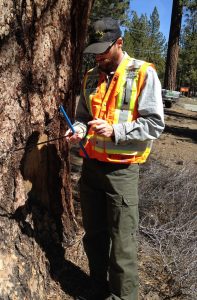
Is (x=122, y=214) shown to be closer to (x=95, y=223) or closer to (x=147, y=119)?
(x=95, y=223)

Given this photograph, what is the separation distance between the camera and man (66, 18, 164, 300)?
97.6 inches

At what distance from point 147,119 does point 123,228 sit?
27.3 inches

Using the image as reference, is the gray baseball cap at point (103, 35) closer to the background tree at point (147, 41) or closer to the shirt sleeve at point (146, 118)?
the shirt sleeve at point (146, 118)

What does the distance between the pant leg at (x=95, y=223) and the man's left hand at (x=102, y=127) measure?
38cm

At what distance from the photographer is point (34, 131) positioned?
2.91m

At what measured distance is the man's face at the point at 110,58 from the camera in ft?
8.35

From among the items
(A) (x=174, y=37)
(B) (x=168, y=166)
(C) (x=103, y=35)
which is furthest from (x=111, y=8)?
(C) (x=103, y=35)

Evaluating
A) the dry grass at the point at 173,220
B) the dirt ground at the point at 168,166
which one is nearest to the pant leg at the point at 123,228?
the dirt ground at the point at 168,166

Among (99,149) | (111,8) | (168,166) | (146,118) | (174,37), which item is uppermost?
(111,8)

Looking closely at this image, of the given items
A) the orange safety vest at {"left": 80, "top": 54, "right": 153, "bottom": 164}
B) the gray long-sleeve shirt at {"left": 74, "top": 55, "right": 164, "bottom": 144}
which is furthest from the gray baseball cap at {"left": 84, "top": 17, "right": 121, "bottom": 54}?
the gray long-sleeve shirt at {"left": 74, "top": 55, "right": 164, "bottom": 144}

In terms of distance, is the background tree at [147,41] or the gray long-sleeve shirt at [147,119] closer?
the gray long-sleeve shirt at [147,119]

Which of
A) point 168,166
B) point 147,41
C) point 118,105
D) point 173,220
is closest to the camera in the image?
point 118,105

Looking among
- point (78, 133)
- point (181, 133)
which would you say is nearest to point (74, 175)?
point (78, 133)

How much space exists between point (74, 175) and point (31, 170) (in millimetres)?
2457
